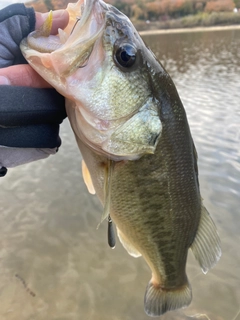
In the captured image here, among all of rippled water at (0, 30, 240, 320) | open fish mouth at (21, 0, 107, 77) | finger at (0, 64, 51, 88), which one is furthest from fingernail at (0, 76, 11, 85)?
rippled water at (0, 30, 240, 320)

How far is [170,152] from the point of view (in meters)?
1.57

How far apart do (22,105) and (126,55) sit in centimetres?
54

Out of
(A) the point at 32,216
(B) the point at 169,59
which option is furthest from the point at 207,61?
(A) the point at 32,216

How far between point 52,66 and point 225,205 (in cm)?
416

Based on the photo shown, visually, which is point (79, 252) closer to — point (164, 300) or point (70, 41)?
point (164, 300)

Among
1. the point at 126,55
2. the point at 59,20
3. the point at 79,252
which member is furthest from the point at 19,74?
the point at 79,252

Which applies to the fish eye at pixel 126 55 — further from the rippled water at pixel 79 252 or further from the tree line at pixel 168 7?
the tree line at pixel 168 7

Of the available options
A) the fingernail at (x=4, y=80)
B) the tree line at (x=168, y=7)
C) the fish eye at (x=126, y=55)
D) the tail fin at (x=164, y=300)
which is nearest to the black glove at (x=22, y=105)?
the fingernail at (x=4, y=80)

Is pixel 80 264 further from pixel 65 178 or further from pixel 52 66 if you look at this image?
pixel 52 66

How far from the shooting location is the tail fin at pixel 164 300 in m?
2.03

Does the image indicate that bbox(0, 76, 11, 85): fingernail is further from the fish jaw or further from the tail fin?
the tail fin

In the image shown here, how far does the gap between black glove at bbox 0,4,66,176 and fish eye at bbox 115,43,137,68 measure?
0.37 m

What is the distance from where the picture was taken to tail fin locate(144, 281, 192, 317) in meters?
2.03

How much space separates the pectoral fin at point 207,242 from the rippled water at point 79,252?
5.62 ft
